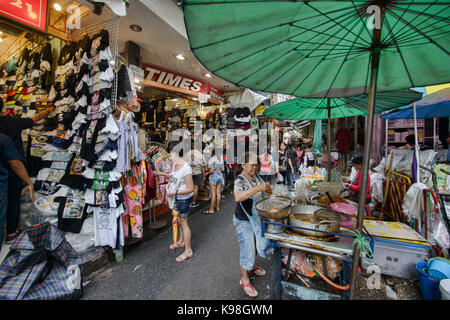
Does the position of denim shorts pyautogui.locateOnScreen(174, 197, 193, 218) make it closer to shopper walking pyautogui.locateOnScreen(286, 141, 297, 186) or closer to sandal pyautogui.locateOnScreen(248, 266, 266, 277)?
sandal pyautogui.locateOnScreen(248, 266, 266, 277)

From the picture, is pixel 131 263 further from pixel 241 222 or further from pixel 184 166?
pixel 241 222

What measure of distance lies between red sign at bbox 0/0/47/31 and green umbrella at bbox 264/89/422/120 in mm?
4194

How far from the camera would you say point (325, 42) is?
1628 mm

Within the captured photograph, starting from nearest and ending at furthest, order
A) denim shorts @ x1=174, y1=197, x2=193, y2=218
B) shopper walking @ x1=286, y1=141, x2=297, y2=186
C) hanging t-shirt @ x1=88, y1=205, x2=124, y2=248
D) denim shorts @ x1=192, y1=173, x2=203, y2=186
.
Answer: hanging t-shirt @ x1=88, y1=205, x2=124, y2=248 → denim shorts @ x1=174, y1=197, x2=193, y2=218 → denim shorts @ x1=192, y1=173, x2=203, y2=186 → shopper walking @ x1=286, y1=141, x2=297, y2=186

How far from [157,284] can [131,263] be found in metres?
0.82

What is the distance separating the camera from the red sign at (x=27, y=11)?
8.55 ft

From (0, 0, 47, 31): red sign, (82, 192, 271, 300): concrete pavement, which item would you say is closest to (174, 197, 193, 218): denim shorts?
(82, 192, 271, 300): concrete pavement

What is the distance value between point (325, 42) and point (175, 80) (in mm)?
5827

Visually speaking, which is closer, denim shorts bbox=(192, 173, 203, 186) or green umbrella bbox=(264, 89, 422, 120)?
green umbrella bbox=(264, 89, 422, 120)

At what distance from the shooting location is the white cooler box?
2.40 m

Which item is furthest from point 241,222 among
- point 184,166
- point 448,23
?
point 448,23

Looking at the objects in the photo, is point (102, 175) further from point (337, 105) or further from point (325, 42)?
point (337, 105)

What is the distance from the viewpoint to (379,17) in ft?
4.22

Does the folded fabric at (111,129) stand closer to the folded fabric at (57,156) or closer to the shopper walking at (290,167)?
the folded fabric at (57,156)
